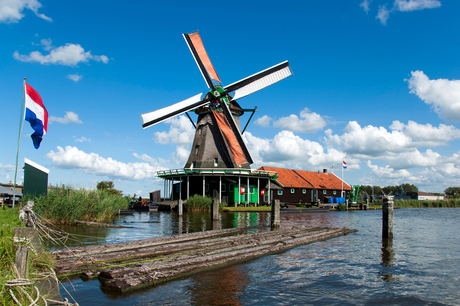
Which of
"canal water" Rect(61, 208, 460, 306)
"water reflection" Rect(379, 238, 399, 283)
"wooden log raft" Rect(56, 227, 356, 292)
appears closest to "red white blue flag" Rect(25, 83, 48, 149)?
"canal water" Rect(61, 208, 460, 306)

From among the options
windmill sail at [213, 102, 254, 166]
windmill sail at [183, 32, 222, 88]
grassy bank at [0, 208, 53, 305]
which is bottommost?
grassy bank at [0, 208, 53, 305]

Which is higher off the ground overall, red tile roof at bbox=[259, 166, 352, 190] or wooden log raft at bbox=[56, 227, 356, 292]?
red tile roof at bbox=[259, 166, 352, 190]

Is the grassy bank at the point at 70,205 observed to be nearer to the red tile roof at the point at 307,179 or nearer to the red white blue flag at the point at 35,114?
the red white blue flag at the point at 35,114

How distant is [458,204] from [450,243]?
56423mm

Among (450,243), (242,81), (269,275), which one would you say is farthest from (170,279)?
(242,81)

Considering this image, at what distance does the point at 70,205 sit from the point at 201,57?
22.7m

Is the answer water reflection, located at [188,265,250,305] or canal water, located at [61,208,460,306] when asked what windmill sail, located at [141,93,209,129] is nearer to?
canal water, located at [61,208,460,306]

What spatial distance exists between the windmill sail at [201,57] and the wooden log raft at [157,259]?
79.3 ft

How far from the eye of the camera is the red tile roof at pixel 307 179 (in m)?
46.7

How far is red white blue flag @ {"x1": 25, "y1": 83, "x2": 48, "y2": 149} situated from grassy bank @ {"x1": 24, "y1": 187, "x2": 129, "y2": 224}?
3.48 metres

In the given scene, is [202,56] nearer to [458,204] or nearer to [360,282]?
[360,282]

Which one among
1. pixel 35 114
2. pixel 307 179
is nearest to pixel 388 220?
pixel 35 114

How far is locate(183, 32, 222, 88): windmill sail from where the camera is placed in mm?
33562

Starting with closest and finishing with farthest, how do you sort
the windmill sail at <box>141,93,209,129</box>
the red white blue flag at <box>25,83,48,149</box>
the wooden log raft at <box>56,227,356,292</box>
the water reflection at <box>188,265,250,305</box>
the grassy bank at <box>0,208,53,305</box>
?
the grassy bank at <box>0,208,53,305</box> < the water reflection at <box>188,265,250,305</box> < the wooden log raft at <box>56,227,356,292</box> < the red white blue flag at <box>25,83,48,149</box> < the windmill sail at <box>141,93,209,129</box>
